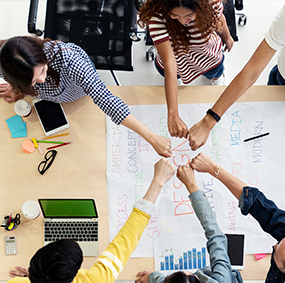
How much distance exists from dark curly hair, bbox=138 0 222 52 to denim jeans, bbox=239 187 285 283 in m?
0.64

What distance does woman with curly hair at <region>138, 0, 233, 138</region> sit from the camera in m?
0.96

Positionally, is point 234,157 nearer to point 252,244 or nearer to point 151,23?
point 252,244

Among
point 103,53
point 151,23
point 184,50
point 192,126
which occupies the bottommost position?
point 192,126

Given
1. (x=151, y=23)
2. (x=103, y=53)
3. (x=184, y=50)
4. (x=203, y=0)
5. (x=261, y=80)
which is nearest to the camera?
(x=203, y=0)

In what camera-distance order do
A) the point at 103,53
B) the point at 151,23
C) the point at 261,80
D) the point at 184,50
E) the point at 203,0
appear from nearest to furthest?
the point at 203,0 < the point at 151,23 < the point at 184,50 < the point at 103,53 < the point at 261,80

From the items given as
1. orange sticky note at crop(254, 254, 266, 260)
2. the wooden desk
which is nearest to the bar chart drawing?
the wooden desk

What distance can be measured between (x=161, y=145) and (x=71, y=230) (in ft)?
1.77

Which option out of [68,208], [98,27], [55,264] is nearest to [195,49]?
[98,27]

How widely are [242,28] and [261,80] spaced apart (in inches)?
16.9

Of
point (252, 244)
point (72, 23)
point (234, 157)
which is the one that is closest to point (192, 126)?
point (234, 157)

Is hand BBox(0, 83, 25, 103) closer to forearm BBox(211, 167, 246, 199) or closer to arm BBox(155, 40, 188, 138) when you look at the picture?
arm BBox(155, 40, 188, 138)

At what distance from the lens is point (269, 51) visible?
1008 mm

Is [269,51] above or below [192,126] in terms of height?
above

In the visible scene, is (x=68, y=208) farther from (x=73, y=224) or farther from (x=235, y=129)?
(x=235, y=129)
